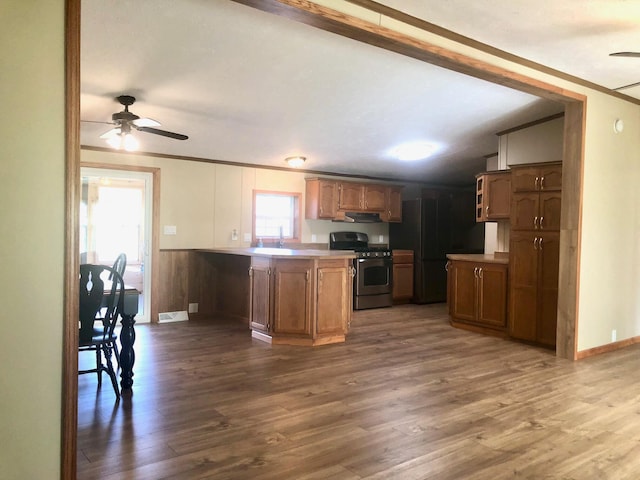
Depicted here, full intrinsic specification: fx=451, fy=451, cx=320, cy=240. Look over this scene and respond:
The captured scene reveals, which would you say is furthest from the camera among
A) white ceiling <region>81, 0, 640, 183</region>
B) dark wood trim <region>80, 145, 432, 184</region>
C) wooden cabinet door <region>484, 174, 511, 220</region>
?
dark wood trim <region>80, 145, 432, 184</region>

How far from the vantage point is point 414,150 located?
6.10m

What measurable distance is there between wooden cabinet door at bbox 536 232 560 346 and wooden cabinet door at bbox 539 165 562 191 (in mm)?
483

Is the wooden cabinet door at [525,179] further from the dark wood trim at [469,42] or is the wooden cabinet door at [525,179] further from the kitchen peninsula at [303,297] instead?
the kitchen peninsula at [303,297]

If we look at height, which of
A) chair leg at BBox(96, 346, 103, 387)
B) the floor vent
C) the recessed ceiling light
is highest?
the recessed ceiling light

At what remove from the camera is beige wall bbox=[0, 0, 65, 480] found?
5.63 feet

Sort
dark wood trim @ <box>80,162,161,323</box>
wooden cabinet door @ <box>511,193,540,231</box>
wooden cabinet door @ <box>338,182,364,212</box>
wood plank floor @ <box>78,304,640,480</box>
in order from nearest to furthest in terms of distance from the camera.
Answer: wood plank floor @ <box>78,304,640,480</box>
wooden cabinet door @ <box>511,193,540,231</box>
dark wood trim @ <box>80,162,161,323</box>
wooden cabinet door @ <box>338,182,364,212</box>

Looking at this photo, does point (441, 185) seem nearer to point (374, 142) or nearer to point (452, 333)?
point (374, 142)

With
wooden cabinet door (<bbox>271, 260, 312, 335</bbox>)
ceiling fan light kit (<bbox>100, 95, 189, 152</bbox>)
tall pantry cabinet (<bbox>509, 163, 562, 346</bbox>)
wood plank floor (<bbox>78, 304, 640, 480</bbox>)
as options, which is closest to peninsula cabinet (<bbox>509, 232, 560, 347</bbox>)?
tall pantry cabinet (<bbox>509, 163, 562, 346</bbox>)

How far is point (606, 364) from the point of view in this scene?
4.16m

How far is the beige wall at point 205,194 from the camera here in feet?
19.5

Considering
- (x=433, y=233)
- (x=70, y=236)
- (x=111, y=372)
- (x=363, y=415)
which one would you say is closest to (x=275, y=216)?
(x=433, y=233)

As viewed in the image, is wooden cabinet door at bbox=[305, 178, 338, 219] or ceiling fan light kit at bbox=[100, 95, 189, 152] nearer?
ceiling fan light kit at bbox=[100, 95, 189, 152]

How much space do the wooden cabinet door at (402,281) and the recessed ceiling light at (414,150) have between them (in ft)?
6.62

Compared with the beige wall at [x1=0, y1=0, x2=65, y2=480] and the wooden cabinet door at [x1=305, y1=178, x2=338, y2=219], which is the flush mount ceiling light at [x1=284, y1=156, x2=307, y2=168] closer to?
the wooden cabinet door at [x1=305, y1=178, x2=338, y2=219]
